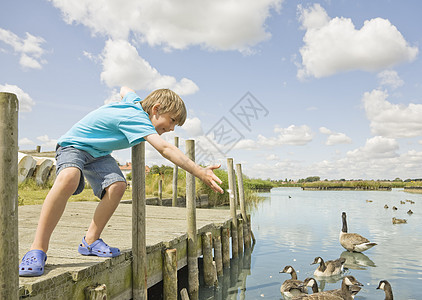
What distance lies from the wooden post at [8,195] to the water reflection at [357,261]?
1046 cm

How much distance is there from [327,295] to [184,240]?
282cm

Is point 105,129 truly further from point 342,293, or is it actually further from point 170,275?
point 342,293

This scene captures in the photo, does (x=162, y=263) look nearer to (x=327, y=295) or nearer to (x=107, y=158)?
(x=107, y=158)

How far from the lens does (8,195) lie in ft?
7.08

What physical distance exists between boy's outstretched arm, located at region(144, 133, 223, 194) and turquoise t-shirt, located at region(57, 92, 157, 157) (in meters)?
0.33

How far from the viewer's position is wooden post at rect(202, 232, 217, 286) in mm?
6969

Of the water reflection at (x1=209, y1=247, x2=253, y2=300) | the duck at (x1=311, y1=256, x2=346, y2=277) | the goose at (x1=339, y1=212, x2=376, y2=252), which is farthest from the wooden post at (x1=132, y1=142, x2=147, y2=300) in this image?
the goose at (x1=339, y1=212, x2=376, y2=252)

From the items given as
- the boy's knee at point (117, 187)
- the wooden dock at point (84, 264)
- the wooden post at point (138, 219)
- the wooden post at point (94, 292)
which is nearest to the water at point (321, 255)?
the wooden dock at point (84, 264)

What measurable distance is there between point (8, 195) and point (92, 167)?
1.25 metres

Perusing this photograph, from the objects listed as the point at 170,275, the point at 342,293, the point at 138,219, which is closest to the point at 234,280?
the point at 342,293

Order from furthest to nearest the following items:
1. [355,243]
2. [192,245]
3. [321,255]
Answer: [355,243], [321,255], [192,245]

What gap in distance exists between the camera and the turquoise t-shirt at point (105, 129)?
3.11 metres

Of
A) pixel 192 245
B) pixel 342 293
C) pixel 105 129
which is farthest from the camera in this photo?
pixel 342 293

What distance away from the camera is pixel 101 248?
3.64 metres
